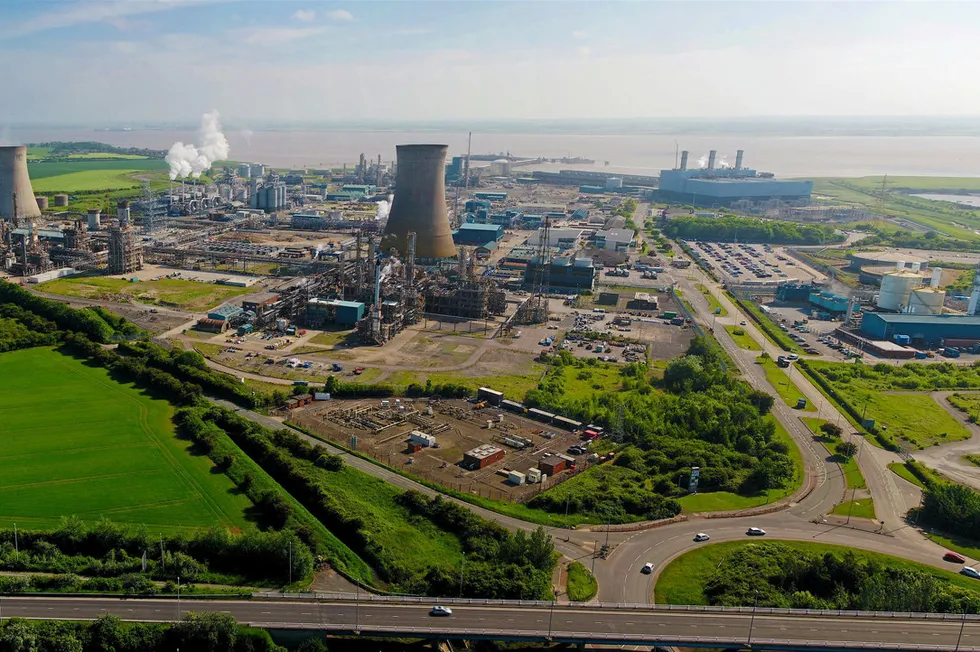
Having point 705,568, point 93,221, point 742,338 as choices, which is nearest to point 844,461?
point 705,568

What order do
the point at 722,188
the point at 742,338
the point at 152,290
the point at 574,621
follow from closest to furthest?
the point at 574,621
the point at 742,338
the point at 152,290
the point at 722,188

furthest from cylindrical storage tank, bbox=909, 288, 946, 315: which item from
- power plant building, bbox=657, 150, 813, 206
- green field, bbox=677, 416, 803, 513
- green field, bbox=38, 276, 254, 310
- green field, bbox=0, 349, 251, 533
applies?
power plant building, bbox=657, 150, 813, 206

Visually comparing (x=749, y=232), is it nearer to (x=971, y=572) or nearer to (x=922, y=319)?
(x=922, y=319)

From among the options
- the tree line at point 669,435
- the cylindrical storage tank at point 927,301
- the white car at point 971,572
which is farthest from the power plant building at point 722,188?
the white car at point 971,572

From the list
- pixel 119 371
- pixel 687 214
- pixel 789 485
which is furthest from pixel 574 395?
pixel 687 214

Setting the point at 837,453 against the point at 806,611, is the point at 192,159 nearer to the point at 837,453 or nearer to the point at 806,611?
the point at 837,453

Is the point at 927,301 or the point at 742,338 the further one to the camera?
the point at 927,301
